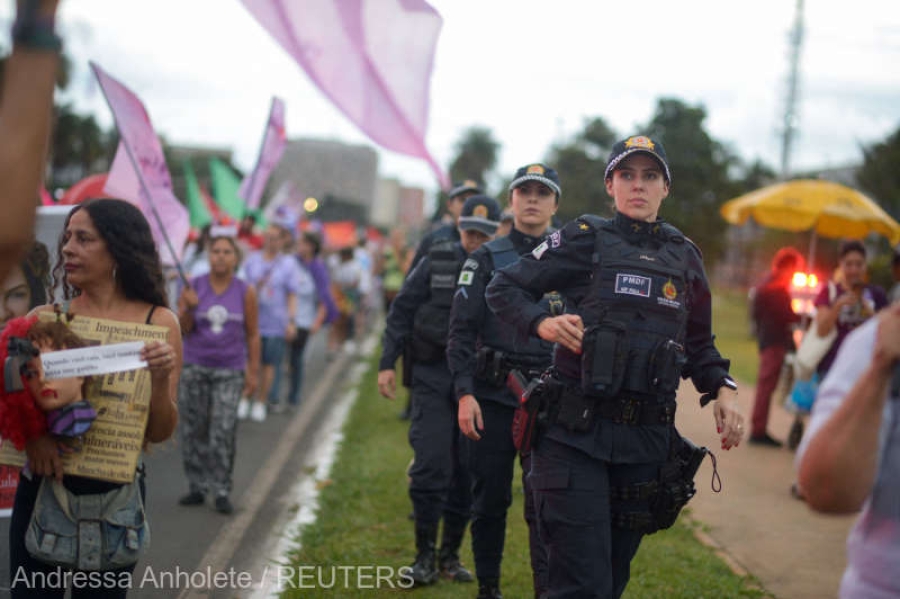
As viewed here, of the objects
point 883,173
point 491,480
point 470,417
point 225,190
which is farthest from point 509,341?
point 883,173

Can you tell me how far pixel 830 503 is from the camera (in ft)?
7.41

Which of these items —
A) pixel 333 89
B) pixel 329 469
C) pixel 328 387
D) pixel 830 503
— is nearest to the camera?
pixel 830 503

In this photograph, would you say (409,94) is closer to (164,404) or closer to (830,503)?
(164,404)

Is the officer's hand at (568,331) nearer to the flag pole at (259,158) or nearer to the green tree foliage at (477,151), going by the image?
the flag pole at (259,158)

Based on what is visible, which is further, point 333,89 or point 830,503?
point 333,89

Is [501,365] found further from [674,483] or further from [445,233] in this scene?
[445,233]

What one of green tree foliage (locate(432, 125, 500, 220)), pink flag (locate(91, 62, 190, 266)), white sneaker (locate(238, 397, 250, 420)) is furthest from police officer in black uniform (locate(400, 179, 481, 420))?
green tree foliage (locate(432, 125, 500, 220))

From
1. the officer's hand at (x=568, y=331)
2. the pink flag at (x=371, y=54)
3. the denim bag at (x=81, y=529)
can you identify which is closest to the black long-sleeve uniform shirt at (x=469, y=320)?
the pink flag at (x=371, y=54)

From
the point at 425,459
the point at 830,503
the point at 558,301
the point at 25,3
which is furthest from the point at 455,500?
the point at 25,3

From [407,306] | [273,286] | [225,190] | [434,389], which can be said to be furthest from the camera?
[225,190]

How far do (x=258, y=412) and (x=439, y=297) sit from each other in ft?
19.6

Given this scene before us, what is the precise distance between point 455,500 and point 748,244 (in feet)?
143

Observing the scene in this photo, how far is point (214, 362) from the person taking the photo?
25.8 feet

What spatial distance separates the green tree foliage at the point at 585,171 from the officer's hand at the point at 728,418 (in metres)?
5.51
